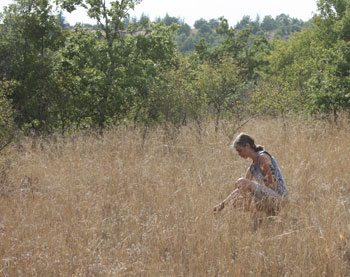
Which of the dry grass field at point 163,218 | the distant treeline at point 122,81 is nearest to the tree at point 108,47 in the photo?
the distant treeline at point 122,81

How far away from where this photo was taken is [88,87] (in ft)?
34.5

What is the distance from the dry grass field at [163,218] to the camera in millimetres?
3064

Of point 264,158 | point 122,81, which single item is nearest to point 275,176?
point 264,158

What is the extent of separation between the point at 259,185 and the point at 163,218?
A: 1.18 meters

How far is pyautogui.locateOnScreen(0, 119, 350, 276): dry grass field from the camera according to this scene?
306 centimetres

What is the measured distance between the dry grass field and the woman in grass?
18 centimetres

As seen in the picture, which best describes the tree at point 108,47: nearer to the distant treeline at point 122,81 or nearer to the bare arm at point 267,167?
the distant treeline at point 122,81

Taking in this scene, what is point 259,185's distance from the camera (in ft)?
14.2

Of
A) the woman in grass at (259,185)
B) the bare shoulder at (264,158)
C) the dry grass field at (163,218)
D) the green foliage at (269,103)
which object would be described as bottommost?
the dry grass field at (163,218)

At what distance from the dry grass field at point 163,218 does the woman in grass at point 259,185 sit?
0.18 meters

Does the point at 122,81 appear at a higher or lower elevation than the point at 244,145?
higher

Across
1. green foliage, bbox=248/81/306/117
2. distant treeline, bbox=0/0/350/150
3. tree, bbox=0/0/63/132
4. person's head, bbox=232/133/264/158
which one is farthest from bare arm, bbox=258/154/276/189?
tree, bbox=0/0/63/132

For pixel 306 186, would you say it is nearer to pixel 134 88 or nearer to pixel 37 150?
pixel 37 150

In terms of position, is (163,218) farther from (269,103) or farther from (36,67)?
(36,67)
